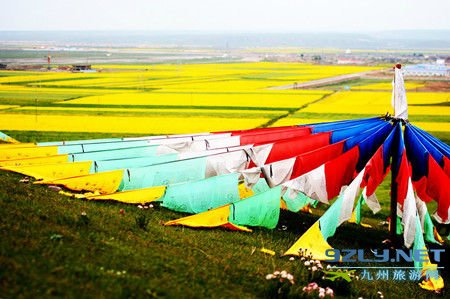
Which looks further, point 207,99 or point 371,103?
point 207,99

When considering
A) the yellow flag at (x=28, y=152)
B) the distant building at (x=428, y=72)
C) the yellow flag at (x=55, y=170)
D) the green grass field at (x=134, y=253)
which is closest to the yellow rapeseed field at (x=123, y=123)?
the yellow flag at (x=28, y=152)

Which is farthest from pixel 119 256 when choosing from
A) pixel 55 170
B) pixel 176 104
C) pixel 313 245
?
pixel 176 104

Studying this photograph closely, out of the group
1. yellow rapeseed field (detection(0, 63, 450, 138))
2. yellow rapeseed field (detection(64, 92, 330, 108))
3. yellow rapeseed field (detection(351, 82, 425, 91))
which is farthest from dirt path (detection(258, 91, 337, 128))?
yellow rapeseed field (detection(351, 82, 425, 91))

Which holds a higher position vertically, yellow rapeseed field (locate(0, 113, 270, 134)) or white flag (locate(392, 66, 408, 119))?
white flag (locate(392, 66, 408, 119))

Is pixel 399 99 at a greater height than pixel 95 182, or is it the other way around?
pixel 399 99

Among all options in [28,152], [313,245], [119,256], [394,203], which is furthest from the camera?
[28,152]

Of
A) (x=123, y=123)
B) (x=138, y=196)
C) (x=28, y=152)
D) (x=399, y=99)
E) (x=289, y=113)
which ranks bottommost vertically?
(x=123, y=123)

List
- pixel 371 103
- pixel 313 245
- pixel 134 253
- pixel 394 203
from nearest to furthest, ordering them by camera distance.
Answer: pixel 134 253 → pixel 313 245 → pixel 394 203 → pixel 371 103

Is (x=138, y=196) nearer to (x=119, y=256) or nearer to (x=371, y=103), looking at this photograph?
(x=119, y=256)

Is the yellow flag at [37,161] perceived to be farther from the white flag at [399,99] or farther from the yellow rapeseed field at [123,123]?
the yellow rapeseed field at [123,123]

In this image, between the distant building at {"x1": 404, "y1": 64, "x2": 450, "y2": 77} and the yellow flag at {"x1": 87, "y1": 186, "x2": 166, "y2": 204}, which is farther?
the distant building at {"x1": 404, "y1": 64, "x2": 450, "y2": 77}

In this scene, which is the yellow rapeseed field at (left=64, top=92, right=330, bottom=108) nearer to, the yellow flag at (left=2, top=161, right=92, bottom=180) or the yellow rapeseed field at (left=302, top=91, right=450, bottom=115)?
the yellow rapeseed field at (left=302, top=91, right=450, bottom=115)
